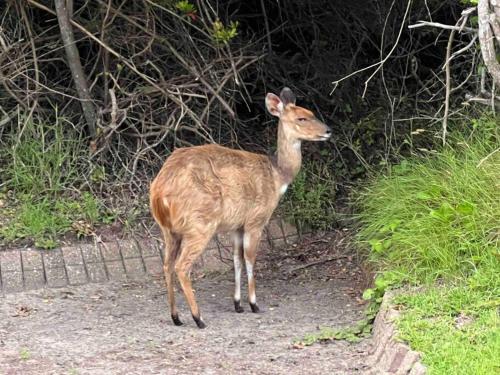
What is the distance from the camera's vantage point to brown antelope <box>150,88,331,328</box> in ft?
22.5

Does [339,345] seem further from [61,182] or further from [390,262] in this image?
[61,182]

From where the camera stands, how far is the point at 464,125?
851 centimetres

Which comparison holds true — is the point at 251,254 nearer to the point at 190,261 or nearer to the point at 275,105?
the point at 190,261

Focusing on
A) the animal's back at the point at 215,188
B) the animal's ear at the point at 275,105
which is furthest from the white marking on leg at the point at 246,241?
the animal's ear at the point at 275,105

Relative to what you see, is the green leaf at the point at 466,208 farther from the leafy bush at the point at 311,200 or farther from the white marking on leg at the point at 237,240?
the leafy bush at the point at 311,200

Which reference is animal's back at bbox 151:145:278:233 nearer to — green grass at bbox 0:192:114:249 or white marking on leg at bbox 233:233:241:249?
white marking on leg at bbox 233:233:241:249

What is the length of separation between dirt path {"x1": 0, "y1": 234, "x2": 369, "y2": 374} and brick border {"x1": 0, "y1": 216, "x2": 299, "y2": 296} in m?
0.14

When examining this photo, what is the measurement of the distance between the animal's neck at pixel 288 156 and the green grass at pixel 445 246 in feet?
2.41

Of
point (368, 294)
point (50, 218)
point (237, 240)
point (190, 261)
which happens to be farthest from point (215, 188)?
point (50, 218)

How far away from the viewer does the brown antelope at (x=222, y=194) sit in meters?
6.86

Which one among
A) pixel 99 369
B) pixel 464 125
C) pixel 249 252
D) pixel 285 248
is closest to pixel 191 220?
pixel 249 252

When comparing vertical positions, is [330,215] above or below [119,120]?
below

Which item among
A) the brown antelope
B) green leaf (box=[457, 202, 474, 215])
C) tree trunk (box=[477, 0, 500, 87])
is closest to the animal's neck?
the brown antelope

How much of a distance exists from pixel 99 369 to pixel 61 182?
329cm
